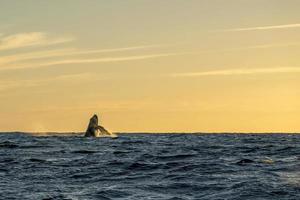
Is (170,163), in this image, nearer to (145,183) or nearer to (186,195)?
(145,183)

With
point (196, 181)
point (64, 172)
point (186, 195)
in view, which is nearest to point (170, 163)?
point (64, 172)

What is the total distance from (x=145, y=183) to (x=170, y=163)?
11.1 meters

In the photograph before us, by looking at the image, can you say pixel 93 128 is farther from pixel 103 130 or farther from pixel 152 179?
pixel 152 179

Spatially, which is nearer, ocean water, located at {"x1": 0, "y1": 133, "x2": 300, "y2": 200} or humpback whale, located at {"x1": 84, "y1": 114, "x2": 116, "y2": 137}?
ocean water, located at {"x1": 0, "y1": 133, "x2": 300, "y2": 200}

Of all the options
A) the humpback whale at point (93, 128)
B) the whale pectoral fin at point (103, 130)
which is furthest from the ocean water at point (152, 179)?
the whale pectoral fin at point (103, 130)

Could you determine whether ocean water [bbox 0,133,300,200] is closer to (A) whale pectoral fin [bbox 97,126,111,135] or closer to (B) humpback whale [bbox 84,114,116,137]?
(B) humpback whale [bbox 84,114,116,137]

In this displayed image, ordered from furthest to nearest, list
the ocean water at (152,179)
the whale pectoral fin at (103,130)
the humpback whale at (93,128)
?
the whale pectoral fin at (103,130), the humpback whale at (93,128), the ocean water at (152,179)

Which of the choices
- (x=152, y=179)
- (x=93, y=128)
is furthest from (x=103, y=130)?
(x=152, y=179)

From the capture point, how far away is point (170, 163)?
1629 inches

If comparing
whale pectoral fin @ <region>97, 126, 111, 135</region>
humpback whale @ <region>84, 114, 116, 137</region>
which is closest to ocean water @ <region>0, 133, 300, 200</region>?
humpback whale @ <region>84, 114, 116, 137</region>

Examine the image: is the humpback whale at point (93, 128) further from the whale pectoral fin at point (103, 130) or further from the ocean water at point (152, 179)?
the ocean water at point (152, 179)

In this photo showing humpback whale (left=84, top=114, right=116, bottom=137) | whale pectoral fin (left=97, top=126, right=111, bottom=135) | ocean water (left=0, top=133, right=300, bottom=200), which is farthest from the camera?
whale pectoral fin (left=97, top=126, right=111, bottom=135)

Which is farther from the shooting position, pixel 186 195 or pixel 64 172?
pixel 64 172

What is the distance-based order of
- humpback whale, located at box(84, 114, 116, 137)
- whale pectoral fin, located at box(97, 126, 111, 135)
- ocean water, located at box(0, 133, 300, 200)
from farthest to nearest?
whale pectoral fin, located at box(97, 126, 111, 135)
humpback whale, located at box(84, 114, 116, 137)
ocean water, located at box(0, 133, 300, 200)
